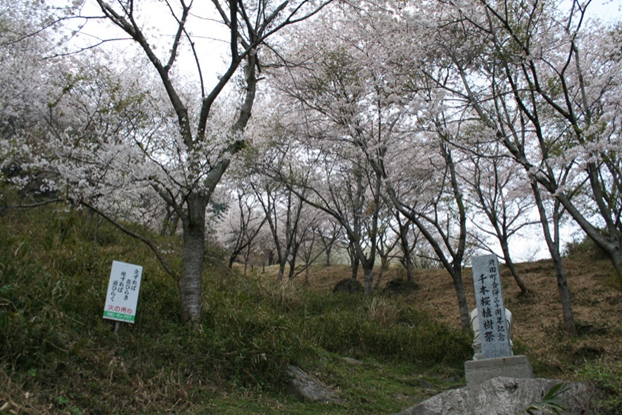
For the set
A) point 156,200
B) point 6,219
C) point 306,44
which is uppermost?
point 306,44

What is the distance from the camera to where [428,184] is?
52.6 ft

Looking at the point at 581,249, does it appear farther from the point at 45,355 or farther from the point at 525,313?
the point at 45,355

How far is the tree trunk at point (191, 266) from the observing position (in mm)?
6168

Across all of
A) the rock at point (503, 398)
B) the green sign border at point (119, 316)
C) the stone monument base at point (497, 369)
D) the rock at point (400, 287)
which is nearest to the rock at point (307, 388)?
the rock at point (503, 398)

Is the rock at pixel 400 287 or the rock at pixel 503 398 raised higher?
the rock at pixel 400 287

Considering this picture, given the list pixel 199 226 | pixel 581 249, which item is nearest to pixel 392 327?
pixel 199 226

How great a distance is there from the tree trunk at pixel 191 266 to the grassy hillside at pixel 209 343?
29 cm

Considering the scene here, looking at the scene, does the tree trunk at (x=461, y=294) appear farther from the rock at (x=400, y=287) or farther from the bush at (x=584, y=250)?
the bush at (x=584, y=250)

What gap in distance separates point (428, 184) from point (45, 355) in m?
13.7

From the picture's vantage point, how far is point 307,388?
18.5 ft

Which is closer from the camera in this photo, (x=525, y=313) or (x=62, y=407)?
(x=62, y=407)

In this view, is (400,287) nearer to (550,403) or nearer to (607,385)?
(607,385)

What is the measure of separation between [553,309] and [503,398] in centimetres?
824

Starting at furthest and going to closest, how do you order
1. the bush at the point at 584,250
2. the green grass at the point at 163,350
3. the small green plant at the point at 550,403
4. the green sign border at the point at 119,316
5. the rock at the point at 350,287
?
1. the rock at the point at 350,287
2. the bush at the point at 584,250
3. the green sign border at the point at 119,316
4. the green grass at the point at 163,350
5. the small green plant at the point at 550,403
